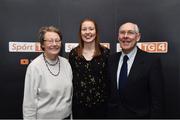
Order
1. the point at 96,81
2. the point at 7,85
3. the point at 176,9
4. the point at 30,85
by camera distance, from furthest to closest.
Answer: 1. the point at 7,85
2. the point at 176,9
3. the point at 96,81
4. the point at 30,85

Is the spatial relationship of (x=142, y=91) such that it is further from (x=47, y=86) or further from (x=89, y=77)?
(x=47, y=86)

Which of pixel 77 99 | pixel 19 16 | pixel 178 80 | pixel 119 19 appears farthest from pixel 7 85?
pixel 178 80

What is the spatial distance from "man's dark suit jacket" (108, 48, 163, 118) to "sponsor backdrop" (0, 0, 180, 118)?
897 mm

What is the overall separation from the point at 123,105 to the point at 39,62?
26.2 inches

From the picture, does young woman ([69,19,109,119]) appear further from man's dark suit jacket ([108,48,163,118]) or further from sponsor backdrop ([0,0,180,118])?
sponsor backdrop ([0,0,180,118])

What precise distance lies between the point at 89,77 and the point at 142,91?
42cm

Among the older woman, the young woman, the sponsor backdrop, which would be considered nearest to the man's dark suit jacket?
the young woman

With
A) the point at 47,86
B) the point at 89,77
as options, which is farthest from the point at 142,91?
the point at 47,86

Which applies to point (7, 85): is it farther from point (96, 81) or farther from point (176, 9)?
point (176, 9)

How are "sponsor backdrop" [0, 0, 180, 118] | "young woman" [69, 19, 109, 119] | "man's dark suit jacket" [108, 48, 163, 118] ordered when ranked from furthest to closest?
"sponsor backdrop" [0, 0, 180, 118] → "young woman" [69, 19, 109, 119] → "man's dark suit jacket" [108, 48, 163, 118]

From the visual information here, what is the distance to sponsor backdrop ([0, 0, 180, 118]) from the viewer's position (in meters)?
2.87

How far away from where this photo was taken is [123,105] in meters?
2.05

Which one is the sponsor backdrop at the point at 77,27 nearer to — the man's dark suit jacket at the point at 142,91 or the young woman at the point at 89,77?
the young woman at the point at 89,77

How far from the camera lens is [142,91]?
6.57 ft
